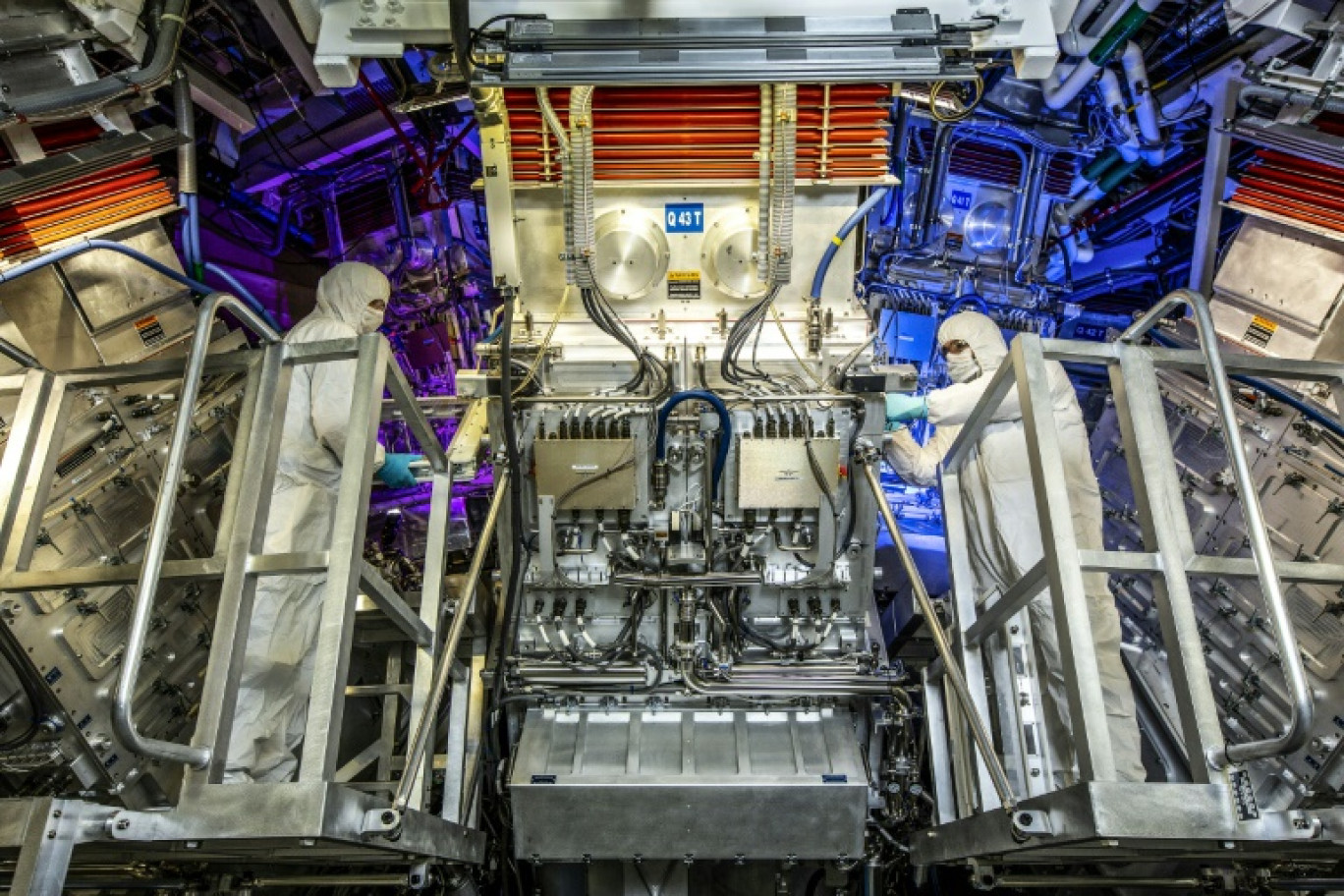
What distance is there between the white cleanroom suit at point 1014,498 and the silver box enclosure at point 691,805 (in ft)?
3.47

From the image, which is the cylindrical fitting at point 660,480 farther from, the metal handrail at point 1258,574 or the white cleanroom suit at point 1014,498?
the metal handrail at point 1258,574

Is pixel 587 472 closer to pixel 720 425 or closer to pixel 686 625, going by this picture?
pixel 720 425

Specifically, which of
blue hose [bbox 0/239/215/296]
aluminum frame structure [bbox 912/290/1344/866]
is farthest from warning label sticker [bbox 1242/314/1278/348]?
blue hose [bbox 0/239/215/296]

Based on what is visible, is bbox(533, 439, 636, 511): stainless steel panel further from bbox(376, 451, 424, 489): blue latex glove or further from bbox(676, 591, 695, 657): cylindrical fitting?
bbox(376, 451, 424, 489): blue latex glove

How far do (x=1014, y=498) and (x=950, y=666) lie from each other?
45.0 inches

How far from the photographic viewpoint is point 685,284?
4281 millimetres

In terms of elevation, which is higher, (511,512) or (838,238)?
(838,238)

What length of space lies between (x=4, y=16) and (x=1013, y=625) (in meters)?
4.68

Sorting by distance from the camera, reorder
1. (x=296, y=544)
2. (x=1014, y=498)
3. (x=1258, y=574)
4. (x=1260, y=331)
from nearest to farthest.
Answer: (x=1258, y=574), (x=296, y=544), (x=1014, y=498), (x=1260, y=331)

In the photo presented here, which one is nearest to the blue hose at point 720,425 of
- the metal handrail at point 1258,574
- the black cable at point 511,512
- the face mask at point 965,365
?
the black cable at point 511,512

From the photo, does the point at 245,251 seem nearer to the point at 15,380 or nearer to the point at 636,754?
the point at 15,380

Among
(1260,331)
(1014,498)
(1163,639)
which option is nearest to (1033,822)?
(1163,639)

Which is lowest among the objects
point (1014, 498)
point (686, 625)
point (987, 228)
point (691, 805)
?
point (691, 805)

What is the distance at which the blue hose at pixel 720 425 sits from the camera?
11.9 feet
